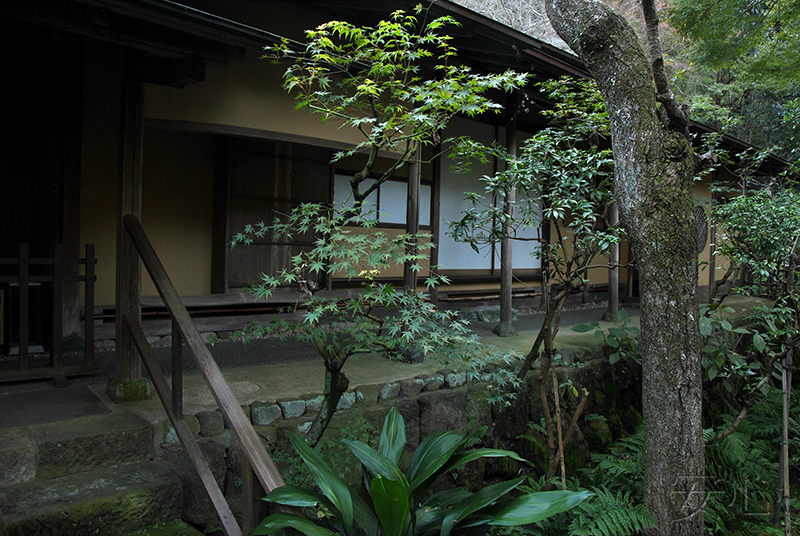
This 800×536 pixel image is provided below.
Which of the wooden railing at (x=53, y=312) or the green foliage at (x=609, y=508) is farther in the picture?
the wooden railing at (x=53, y=312)

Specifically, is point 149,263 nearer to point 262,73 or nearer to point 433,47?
point 262,73

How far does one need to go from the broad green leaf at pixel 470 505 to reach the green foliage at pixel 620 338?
317 cm

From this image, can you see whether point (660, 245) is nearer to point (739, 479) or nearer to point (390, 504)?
point (390, 504)

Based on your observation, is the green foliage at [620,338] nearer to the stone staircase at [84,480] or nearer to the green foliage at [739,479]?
the green foliage at [739,479]

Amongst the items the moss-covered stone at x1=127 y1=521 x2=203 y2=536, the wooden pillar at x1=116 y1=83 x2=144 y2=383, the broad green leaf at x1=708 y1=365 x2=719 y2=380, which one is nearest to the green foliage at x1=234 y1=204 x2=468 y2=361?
the moss-covered stone at x1=127 y1=521 x2=203 y2=536

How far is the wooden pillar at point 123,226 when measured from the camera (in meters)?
3.70

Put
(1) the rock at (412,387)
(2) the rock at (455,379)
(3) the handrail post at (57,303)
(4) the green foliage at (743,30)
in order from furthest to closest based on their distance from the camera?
(4) the green foliage at (743,30), (2) the rock at (455,379), (1) the rock at (412,387), (3) the handrail post at (57,303)

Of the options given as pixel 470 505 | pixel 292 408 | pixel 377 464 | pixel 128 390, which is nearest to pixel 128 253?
pixel 128 390

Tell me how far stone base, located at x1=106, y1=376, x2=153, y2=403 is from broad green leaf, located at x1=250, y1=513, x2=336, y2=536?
1.82 meters

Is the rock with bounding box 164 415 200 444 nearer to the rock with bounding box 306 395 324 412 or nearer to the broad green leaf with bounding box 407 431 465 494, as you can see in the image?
the rock with bounding box 306 395 324 412

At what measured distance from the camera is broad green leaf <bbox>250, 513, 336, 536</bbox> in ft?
7.64

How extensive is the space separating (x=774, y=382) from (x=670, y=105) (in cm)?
637

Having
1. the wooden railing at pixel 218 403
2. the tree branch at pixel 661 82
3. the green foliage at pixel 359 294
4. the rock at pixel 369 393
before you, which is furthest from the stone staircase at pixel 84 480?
the tree branch at pixel 661 82

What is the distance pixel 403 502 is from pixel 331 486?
1.23ft
